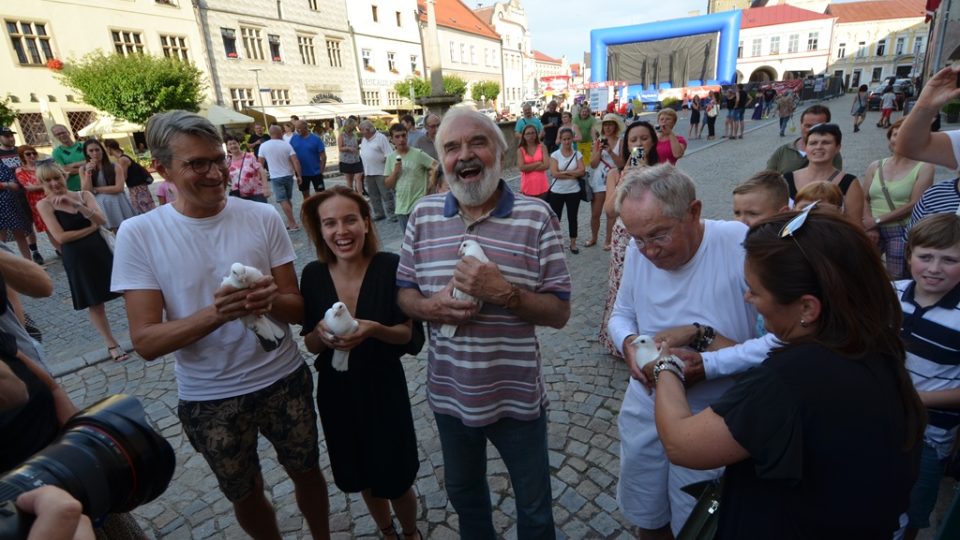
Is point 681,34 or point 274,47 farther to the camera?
point 681,34

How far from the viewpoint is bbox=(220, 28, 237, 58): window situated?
1077 inches

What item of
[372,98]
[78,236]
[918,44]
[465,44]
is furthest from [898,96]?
[918,44]

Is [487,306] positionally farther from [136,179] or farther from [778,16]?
[778,16]

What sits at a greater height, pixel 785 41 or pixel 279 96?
pixel 785 41

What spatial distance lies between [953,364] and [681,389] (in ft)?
5.10

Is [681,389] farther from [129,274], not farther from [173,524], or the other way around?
[173,524]

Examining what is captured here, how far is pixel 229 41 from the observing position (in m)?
27.8

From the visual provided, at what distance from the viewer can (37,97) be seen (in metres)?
20.3

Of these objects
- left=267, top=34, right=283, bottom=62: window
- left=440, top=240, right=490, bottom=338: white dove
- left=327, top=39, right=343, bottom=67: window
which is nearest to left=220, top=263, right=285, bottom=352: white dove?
left=440, top=240, right=490, bottom=338: white dove

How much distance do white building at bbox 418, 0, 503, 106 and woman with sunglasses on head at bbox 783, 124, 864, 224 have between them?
43937 millimetres

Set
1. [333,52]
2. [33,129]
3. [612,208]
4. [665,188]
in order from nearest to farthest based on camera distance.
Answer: [665,188], [612,208], [33,129], [333,52]

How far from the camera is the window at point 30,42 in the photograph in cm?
1992

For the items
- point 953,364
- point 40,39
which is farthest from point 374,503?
point 40,39

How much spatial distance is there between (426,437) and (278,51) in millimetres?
33942
